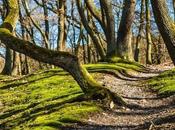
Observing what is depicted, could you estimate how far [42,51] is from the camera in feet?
52.7

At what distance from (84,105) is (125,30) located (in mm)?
17803

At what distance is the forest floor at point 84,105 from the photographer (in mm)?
14117

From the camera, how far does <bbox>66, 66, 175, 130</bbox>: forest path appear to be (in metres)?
13.5

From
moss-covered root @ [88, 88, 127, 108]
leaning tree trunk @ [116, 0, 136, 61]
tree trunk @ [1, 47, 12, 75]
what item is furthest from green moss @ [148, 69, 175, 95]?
tree trunk @ [1, 47, 12, 75]

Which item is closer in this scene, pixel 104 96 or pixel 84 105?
pixel 84 105

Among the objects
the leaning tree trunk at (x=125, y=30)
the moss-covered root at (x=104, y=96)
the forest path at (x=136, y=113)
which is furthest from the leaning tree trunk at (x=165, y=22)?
the leaning tree trunk at (x=125, y=30)

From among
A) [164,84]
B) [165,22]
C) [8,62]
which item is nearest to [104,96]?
[165,22]

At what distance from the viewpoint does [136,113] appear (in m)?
16.2

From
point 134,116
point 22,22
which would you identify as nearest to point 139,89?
point 134,116

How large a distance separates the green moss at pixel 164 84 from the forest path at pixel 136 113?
1.27ft

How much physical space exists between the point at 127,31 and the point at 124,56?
1940mm

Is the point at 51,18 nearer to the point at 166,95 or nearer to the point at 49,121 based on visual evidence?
the point at 166,95

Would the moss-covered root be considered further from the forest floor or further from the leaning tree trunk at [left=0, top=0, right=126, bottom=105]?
the forest floor

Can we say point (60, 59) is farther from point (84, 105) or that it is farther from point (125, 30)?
point (125, 30)
